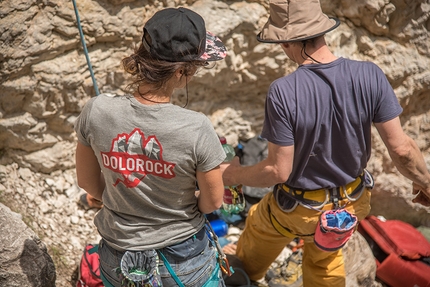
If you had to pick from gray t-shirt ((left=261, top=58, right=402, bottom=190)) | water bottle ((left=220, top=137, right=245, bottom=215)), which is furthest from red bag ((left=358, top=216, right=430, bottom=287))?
gray t-shirt ((left=261, top=58, right=402, bottom=190))

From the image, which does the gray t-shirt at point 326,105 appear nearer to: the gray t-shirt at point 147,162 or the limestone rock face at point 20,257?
the gray t-shirt at point 147,162

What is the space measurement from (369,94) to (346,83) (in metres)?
0.12

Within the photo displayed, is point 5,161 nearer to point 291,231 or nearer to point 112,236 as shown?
point 112,236

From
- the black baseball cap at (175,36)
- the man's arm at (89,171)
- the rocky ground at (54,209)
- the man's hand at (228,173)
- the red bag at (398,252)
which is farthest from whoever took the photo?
the red bag at (398,252)

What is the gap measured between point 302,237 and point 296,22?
1226mm

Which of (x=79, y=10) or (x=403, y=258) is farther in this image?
(x=403, y=258)

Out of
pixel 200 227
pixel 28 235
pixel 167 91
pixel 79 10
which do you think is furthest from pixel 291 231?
pixel 79 10

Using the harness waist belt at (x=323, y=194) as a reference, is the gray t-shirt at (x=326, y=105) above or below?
above

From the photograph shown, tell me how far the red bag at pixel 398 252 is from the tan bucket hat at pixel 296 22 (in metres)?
2.12

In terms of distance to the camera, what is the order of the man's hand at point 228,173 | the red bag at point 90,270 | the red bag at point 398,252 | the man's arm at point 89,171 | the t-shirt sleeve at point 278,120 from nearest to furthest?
1. the man's arm at point 89,171
2. the t-shirt sleeve at point 278,120
3. the man's hand at point 228,173
4. the red bag at point 90,270
5. the red bag at point 398,252

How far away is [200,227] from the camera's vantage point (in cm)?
218

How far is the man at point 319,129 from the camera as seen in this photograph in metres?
2.32

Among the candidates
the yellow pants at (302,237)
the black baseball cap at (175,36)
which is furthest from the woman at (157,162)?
the yellow pants at (302,237)

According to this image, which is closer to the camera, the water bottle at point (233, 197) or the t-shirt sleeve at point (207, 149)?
the t-shirt sleeve at point (207, 149)
